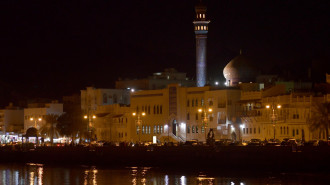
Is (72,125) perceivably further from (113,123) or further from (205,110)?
(205,110)

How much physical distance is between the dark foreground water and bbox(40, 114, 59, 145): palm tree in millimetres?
39590

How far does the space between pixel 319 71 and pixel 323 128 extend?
54295 millimetres

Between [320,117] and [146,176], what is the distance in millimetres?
22836

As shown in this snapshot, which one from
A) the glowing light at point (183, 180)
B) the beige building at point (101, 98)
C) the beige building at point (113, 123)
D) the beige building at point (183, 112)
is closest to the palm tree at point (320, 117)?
the beige building at point (183, 112)

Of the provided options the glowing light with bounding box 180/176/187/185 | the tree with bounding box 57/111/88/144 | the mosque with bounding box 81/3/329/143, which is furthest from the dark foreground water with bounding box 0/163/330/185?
the tree with bounding box 57/111/88/144

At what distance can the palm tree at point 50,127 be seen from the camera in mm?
140250

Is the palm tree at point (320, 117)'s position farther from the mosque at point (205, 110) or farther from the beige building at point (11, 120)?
the beige building at point (11, 120)

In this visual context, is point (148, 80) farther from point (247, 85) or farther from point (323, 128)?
point (323, 128)

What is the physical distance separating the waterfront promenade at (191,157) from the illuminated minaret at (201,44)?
2394 cm

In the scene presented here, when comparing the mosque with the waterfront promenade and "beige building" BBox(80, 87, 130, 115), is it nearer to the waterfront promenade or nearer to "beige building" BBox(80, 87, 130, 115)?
"beige building" BBox(80, 87, 130, 115)

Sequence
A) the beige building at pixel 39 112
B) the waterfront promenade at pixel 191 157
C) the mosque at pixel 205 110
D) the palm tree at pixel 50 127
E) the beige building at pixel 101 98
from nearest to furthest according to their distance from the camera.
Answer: the waterfront promenade at pixel 191 157 → the mosque at pixel 205 110 → the beige building at pixel 101 98 → the palm tree at pixel 50 127 → the beige building at pixel 39 112

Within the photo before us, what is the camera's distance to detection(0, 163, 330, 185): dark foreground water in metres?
75.8

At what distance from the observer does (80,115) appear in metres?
134

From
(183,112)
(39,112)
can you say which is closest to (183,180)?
(183,112)
